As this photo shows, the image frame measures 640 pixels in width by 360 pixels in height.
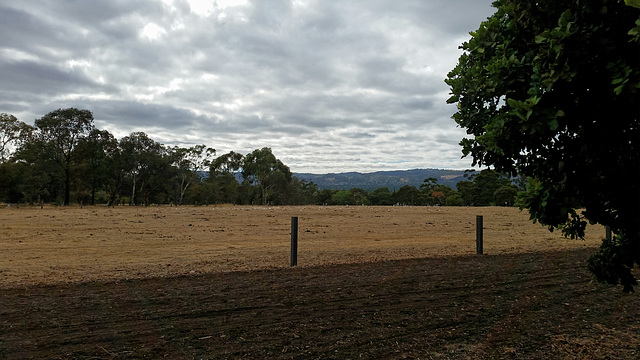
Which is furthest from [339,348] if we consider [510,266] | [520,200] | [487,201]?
[487,201]

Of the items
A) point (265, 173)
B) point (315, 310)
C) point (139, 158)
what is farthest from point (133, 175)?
point (315, 310)

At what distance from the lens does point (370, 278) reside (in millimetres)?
7145

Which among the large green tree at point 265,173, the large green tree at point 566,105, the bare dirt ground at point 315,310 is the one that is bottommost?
the bare dirt ground at point 315,310

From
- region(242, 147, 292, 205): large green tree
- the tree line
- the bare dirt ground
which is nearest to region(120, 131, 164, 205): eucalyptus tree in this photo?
the tree line

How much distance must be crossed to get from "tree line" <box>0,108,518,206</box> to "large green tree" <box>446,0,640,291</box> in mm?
32731

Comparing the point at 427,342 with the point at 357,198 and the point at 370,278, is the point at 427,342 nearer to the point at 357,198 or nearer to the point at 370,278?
the point at 370,278

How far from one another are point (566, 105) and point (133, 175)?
61.3m

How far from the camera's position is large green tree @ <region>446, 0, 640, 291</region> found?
252 centimetres

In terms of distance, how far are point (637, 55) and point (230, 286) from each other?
589 centimetres

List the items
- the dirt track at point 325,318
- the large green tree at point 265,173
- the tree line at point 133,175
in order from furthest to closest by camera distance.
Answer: the large green tree at point 265,173
the tree line at point 133,175
the dirt track at point 325,318

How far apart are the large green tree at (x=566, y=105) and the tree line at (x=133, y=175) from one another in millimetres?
32731

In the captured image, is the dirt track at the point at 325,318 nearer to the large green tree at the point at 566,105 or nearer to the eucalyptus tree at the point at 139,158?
the large green tree at the point at 566,105

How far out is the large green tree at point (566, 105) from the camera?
2.52 metres

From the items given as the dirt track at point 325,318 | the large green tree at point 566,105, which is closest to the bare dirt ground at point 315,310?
the dirt track at point 325,318
